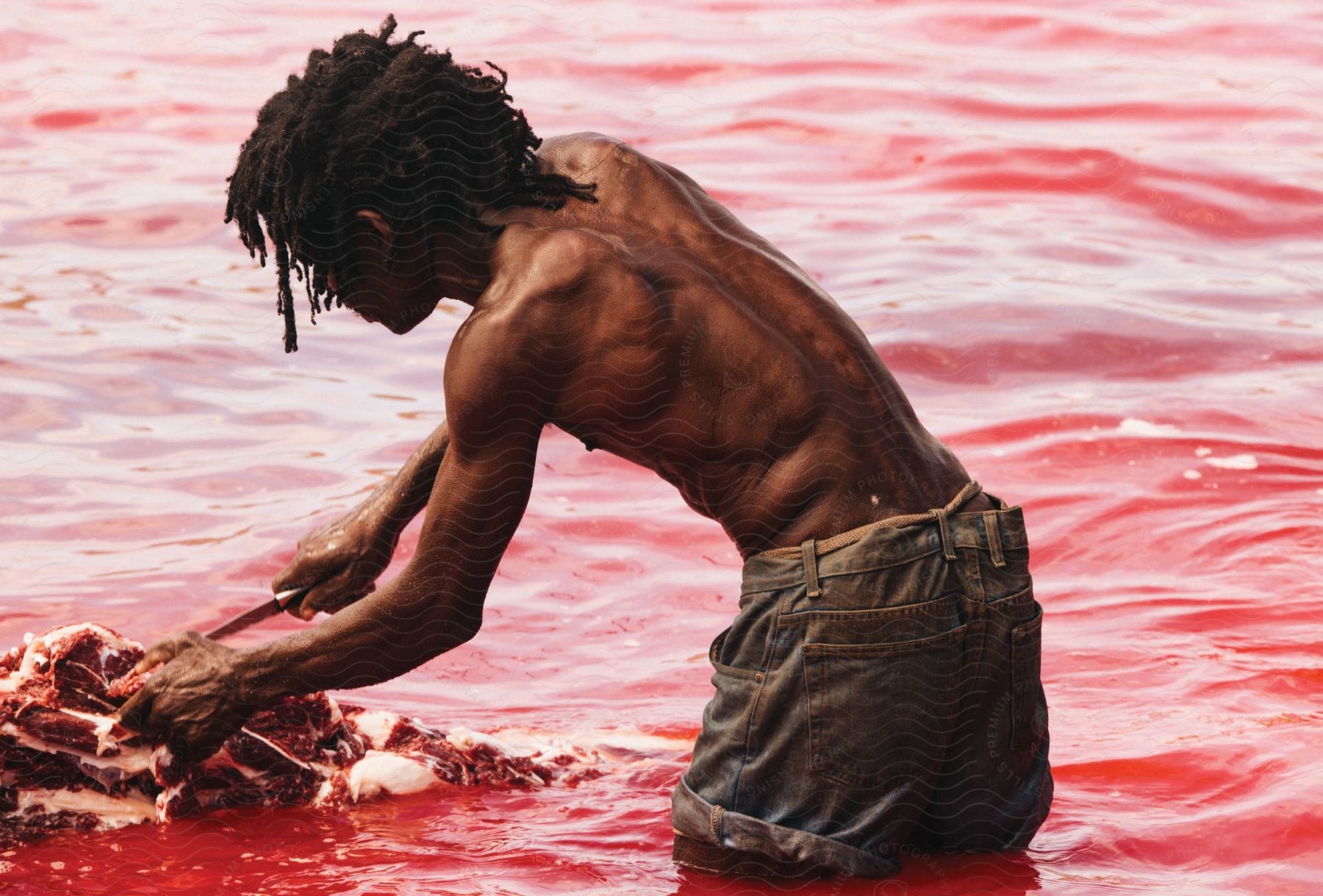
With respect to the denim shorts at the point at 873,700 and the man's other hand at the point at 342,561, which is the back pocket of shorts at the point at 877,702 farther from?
the man's other hand at the point at 342,561

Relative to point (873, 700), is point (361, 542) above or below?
above

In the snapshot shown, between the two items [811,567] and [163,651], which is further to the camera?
[163,651]

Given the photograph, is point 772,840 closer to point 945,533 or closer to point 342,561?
point 945,533

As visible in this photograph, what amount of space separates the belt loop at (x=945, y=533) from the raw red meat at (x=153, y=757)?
136 centimetres

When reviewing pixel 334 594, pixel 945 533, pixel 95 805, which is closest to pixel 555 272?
pixel 945 533

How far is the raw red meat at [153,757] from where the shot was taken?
9.89ft

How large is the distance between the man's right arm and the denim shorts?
0.77 m

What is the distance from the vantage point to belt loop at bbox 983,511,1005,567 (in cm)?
246

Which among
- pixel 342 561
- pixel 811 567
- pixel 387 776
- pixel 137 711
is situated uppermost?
pixel 811 567

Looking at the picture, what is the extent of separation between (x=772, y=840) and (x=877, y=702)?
0.95 ft

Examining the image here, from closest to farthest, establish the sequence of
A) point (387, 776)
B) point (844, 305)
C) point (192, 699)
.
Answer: point (192, 699)
point (387, 776)
point (844, 305)

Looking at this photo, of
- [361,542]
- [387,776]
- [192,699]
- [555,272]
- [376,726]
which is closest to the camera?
[555,272]

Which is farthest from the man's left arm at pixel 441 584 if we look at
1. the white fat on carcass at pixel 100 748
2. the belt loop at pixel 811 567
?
the belt loop at pixel 811 567

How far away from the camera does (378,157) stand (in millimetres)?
2436
